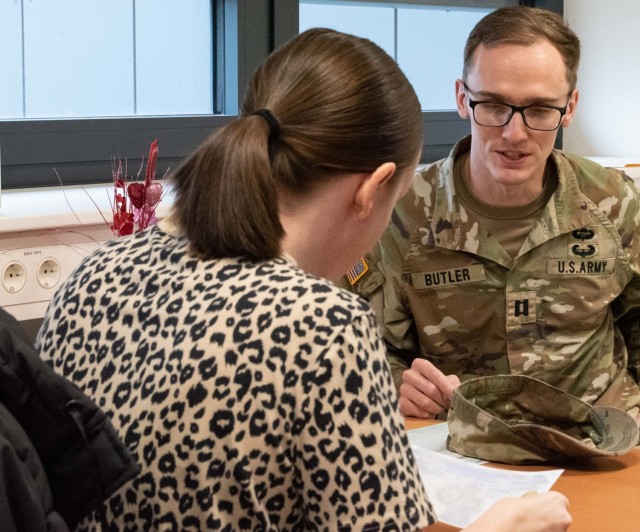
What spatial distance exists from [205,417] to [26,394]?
183 millimetres

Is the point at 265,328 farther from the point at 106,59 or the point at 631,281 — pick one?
the point at 106,59

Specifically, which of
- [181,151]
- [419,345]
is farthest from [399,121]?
[181,151]

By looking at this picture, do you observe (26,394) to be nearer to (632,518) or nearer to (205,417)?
(205,417)

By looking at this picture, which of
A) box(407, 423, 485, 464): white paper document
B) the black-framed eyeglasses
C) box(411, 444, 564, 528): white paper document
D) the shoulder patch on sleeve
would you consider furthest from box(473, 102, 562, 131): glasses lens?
box(411, 444, 564, 528): white paper document

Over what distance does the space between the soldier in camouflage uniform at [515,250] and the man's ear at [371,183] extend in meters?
0.79

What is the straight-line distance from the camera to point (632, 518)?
1.37 metres

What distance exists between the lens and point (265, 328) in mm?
999

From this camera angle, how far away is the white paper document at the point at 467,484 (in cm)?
138

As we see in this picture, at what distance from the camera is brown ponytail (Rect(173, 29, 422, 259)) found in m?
1.09

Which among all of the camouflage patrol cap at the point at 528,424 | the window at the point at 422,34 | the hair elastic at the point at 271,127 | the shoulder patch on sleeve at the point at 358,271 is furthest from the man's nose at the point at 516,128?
the window at the point at 422,34

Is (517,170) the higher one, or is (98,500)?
(517,170)

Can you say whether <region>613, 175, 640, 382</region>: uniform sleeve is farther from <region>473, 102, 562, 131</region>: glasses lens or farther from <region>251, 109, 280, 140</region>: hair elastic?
<region>251, 109, 280, 140</region>: hair elastic

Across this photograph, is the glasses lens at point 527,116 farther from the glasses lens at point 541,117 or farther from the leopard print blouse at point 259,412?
the leopard print blouse at point 259,412

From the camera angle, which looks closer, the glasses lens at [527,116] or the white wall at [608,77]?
the glasses lens at [527,116]
